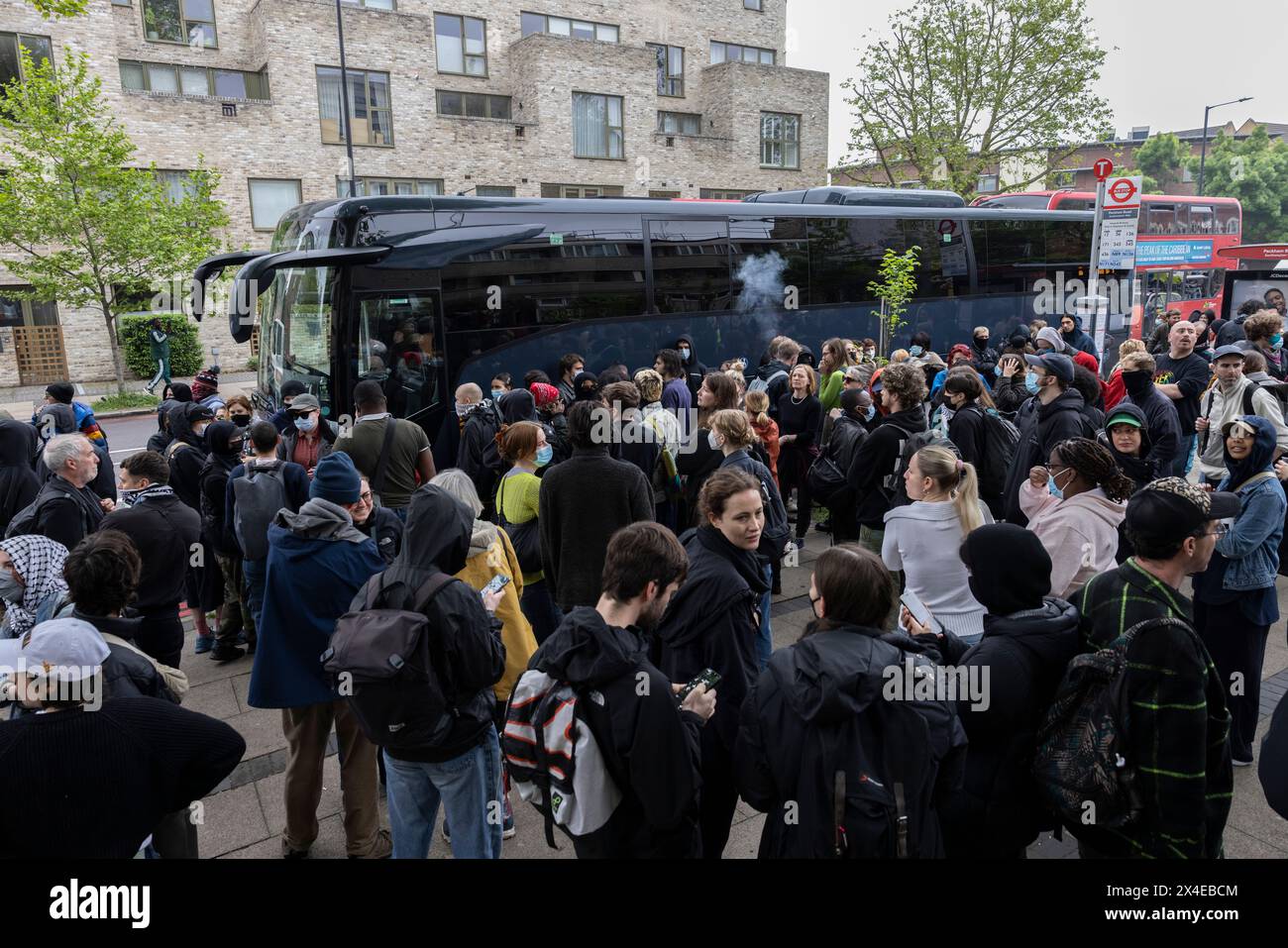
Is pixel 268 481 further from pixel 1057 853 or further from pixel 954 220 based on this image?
pixel 954 220

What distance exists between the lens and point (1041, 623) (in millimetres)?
2740

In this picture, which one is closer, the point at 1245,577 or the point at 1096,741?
the point at 1096,741

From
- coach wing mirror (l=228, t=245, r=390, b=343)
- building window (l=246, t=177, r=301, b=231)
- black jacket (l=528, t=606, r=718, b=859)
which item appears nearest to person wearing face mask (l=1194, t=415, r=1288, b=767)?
black jacket (l=528, t=606, r=718, b=859)

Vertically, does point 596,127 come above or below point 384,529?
above

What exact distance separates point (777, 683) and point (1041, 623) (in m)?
0.92

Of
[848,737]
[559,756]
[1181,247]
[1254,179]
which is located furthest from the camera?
[1254,179]

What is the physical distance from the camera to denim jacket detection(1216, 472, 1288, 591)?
14.1 ft

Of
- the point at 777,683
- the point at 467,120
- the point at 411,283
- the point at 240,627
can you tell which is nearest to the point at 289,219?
the point at 411,283

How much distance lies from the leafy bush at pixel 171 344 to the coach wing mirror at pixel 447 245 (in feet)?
60.0

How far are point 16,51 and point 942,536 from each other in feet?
100

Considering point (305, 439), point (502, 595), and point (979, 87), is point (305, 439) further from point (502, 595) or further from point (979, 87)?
point (979, 87)

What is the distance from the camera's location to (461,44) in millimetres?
31094

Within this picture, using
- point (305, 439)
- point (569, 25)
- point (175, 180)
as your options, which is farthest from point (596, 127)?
point (305, 439)

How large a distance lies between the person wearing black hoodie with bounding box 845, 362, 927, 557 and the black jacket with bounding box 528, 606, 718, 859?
3.42 meters
